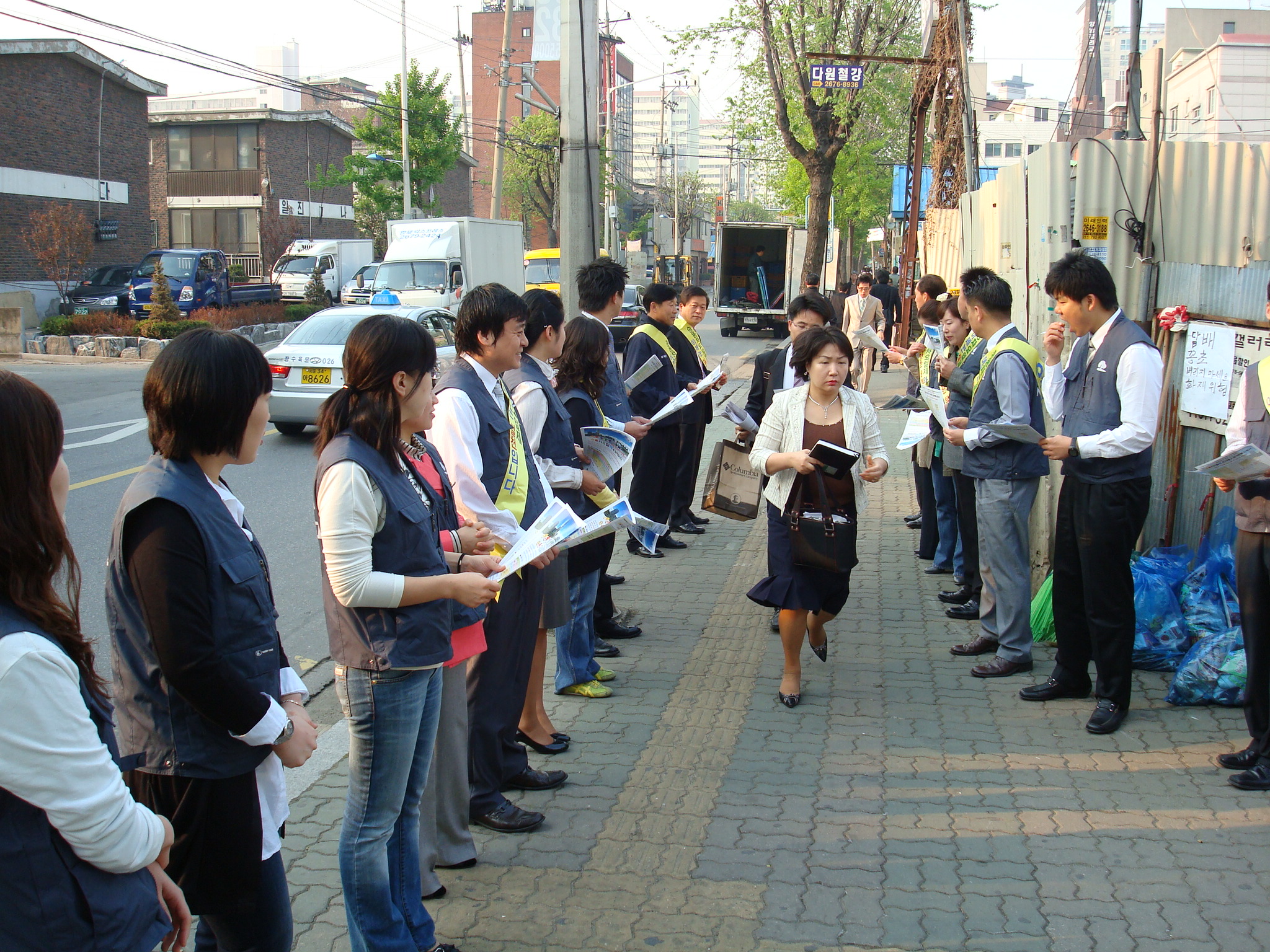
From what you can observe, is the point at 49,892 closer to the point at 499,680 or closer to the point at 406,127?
the point at 499,680

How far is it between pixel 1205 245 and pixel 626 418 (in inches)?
144

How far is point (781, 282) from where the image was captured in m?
31.4

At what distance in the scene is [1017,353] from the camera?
5328 millimetres

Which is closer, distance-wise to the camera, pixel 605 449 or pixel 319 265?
pixel 605 449

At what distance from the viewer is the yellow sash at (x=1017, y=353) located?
5.36m

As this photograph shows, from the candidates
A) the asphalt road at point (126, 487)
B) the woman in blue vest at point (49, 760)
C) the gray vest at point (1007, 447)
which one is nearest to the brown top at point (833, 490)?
the gray vest at point (1007, 447)

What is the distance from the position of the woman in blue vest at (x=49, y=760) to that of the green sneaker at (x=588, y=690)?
3.53 m

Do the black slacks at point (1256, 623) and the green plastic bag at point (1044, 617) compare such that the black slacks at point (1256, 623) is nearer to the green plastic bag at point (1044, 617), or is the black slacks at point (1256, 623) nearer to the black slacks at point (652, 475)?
the green plastic bag at point (1044, 617)

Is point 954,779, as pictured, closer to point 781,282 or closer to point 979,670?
point 979,670

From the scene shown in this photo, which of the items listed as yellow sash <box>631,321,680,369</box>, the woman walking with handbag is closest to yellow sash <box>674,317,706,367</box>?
yellow sash <box>631,321,680,369</box>

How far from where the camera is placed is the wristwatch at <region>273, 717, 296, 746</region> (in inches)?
88.0

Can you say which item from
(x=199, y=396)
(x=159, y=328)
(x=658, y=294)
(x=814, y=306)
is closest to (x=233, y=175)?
(x=159, y=328)

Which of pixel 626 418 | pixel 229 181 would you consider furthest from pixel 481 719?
pixel 229 181

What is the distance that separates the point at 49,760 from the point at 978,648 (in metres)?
5.18
